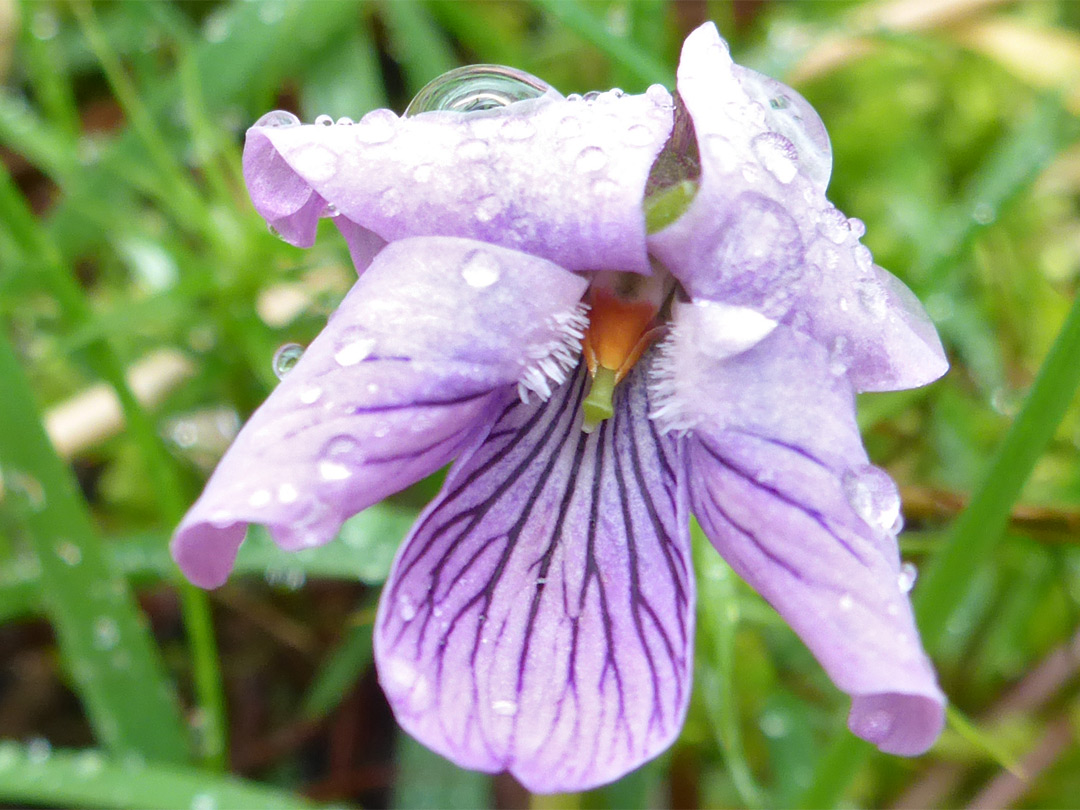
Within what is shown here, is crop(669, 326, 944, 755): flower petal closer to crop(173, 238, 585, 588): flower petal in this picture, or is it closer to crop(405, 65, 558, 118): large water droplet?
crop(173, 238, 585, 588): flower petal

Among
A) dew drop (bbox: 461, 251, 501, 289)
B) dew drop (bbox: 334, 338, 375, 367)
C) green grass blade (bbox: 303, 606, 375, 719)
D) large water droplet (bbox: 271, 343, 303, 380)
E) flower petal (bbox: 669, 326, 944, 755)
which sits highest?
dew drop (bbox: 461, 251, 501, 289)

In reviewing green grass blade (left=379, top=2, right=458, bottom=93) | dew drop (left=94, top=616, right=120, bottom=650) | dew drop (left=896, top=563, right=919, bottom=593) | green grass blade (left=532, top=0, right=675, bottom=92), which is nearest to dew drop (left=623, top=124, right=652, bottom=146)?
dew drop (left=896, top=563, right=919, bottom=593)

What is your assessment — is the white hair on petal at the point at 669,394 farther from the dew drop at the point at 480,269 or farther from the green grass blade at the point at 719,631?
the green grass blade at the point at 719,631

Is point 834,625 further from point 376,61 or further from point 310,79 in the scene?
point 376,61

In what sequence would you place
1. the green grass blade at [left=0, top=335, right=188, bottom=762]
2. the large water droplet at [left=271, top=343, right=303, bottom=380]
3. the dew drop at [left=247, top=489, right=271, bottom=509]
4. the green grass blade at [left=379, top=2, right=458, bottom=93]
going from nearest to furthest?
the dew drop at [left=247, top=489, right=271, bottom=509]
the large water droplet at [left=271, top=343, right=303, bottom=380]
the green grass blade at [left=0, top=335, right=188, bottom=762]
the green grass blade at [left=379, top=2, right=458, bottom=93]

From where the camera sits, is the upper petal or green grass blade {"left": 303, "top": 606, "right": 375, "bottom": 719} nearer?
the upper petal

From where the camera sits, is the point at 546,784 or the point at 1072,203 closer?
the point at 546,784

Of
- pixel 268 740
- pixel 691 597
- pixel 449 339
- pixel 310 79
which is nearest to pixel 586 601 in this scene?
pixel 691 597

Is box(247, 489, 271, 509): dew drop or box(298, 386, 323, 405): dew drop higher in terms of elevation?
box(298, 386, 323, 405): dew drop
